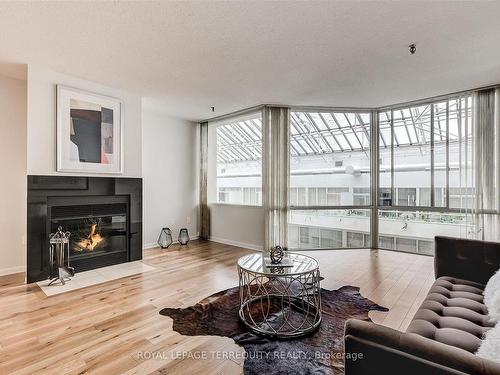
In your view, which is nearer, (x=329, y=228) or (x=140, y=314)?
(x=140, y=314)

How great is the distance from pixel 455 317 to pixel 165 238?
4487mm

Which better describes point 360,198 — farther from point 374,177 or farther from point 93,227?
point 93,227

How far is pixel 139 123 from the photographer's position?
4121 millimetres

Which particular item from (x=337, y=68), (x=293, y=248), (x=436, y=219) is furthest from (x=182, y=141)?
(x=436, y=219)

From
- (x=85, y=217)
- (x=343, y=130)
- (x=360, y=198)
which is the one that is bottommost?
(x=85, y=217)

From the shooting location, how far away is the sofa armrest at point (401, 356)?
871 millimetres

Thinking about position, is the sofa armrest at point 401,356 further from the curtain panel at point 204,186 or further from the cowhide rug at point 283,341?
the curtain panel at point 204,186

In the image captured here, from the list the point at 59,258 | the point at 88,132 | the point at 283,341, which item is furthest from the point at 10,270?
the point at 283,341

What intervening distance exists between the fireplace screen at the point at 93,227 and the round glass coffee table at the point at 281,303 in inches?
94.2

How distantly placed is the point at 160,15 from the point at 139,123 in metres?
2.24

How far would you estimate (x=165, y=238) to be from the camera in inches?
198

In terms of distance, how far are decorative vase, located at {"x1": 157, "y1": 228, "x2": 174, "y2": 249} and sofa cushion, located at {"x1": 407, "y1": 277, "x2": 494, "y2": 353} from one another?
425 cm

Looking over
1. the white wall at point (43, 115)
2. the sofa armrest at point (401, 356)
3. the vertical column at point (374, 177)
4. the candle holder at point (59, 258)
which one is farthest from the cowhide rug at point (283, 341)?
the white wall at point (43, 115)

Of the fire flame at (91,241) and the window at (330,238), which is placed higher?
the fire flame at (91,241)
